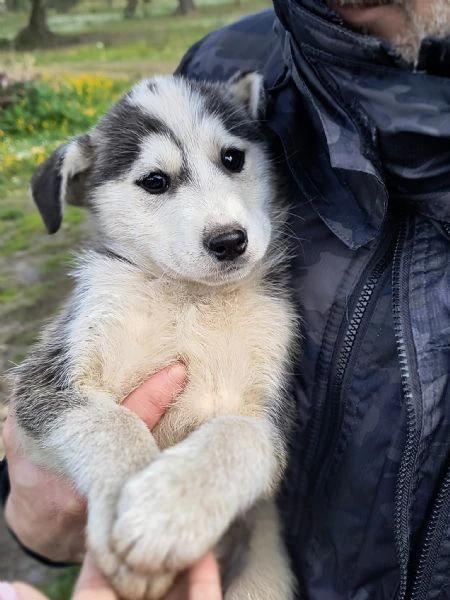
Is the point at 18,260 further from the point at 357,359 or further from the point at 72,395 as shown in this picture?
the point at 357,359

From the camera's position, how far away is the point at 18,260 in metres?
5.65

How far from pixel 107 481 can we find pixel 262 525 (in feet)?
2.39

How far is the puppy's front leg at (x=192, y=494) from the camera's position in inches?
66.7

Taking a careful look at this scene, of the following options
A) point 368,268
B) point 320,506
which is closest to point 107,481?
point 320,506

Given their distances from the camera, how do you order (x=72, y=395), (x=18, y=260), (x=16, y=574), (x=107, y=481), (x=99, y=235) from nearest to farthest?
(x=107, y=481), (x=72, y=395), (x=99, y=235), (x=16, y=574), (x=18, y=260)

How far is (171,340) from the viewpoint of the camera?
2357 mm

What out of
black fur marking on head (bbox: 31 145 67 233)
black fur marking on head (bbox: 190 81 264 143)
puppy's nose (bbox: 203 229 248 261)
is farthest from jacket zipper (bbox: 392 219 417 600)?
black fur marking on head (bbox: 31 145 67 233)

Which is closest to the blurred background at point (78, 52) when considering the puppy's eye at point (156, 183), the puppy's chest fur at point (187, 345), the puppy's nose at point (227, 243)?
the puppy's eye at point (156, 183)

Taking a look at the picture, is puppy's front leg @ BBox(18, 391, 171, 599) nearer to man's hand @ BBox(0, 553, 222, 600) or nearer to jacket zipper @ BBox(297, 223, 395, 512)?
man's hand @ BBox(0, 553, 222, 600)

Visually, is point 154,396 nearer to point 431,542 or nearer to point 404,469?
point 404,469

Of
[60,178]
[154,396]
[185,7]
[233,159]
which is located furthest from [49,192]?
[185,7]

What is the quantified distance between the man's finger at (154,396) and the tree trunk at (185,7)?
22.5ft

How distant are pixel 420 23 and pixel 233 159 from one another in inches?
37.0

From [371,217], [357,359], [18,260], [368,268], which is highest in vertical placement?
[371,217]
